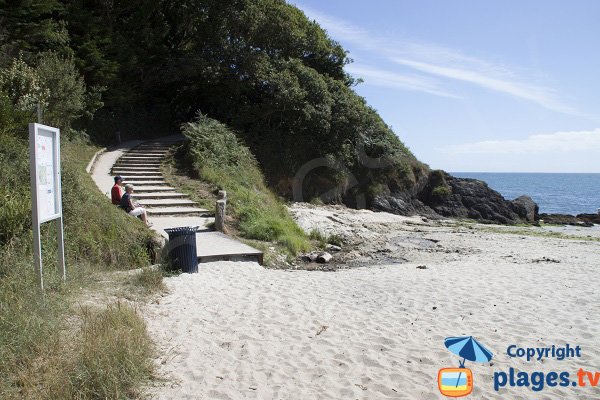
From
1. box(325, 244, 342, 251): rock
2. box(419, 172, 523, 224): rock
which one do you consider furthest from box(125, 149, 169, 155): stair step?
box(419, 172, 523, 224): rock

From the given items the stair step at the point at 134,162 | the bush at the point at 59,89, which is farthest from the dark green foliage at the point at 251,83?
the bush at the point at 59,89

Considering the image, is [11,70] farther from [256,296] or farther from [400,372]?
[400,372]

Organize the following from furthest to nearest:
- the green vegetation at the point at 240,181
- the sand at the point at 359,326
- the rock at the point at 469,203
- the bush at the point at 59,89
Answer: the rock at the point at 469,203 < the bush at the point at 59,89 < the green vegetation at the point at 240,181 < the sand at the point at 359,326

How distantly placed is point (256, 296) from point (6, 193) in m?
4.61

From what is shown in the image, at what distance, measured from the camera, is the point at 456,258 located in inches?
527

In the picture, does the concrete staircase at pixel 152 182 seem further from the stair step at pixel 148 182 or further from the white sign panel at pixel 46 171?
the white sign panel at pixel 46 171

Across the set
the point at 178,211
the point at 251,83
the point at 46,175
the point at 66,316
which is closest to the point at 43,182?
the point at 46,175

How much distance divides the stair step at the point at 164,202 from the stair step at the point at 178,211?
11.9 inches

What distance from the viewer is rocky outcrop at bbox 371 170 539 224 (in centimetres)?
2788

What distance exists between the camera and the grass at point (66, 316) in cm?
425

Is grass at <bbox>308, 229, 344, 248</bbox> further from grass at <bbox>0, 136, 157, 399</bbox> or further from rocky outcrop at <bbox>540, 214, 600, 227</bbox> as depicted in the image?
rocky outcrop at <bbox>540, 214, 600, 227</bbox>

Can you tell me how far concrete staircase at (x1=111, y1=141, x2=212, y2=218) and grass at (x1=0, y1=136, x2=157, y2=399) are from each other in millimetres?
4958

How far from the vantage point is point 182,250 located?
9141 mm

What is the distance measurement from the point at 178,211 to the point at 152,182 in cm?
320
